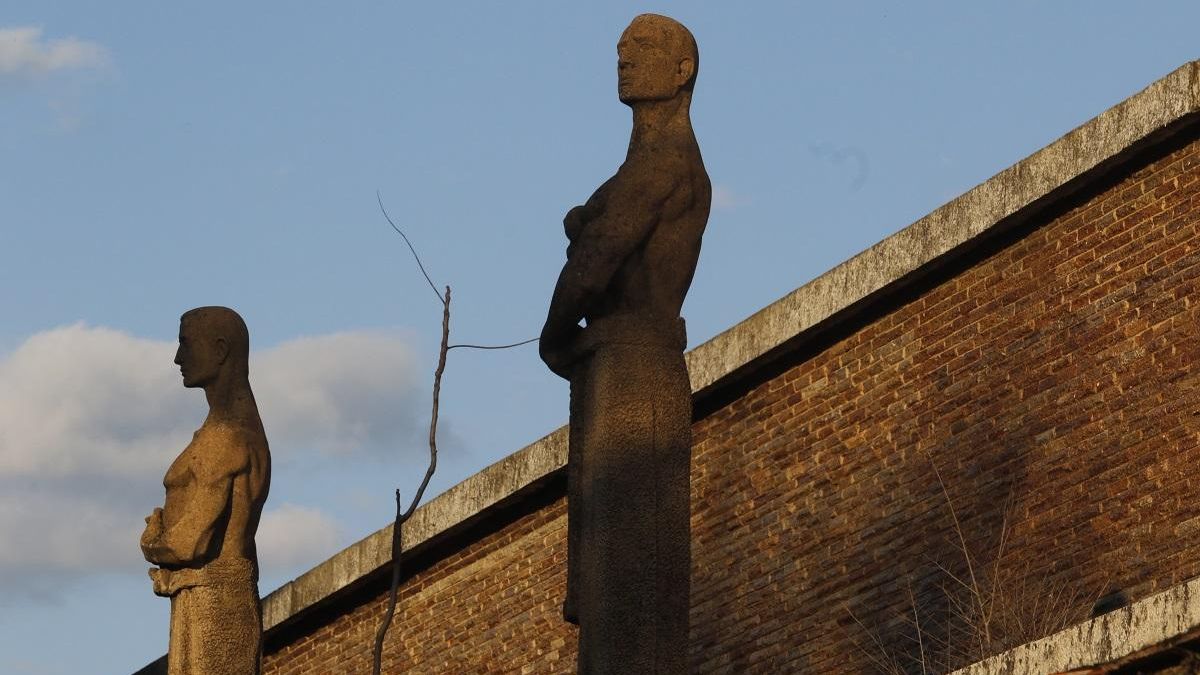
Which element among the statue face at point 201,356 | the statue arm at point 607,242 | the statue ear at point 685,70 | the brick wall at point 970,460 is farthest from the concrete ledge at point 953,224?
the statue face at point 201,356

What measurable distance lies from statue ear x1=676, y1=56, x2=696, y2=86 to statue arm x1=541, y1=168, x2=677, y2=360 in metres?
0.47

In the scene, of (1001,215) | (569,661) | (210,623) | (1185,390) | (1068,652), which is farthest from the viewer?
(569,661)

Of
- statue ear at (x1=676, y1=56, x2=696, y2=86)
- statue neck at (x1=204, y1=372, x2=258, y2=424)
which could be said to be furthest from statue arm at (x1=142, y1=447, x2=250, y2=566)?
statue ear at (x1=676, y1=56, x2=696, y2=86)

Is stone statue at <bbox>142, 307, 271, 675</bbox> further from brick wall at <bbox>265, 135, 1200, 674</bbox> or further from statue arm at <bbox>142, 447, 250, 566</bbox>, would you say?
brick wall at <bbox>265, 135, 1200, 674</bbox>

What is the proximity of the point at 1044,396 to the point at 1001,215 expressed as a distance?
3.53 feet

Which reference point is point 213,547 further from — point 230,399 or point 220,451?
point 230,399

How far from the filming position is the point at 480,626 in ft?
62.4

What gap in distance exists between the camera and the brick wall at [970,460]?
14.4m

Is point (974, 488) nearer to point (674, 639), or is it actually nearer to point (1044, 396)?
point (1044, 396)

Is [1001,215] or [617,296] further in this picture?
[1001,215]

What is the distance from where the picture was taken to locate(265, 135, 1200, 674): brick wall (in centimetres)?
1442

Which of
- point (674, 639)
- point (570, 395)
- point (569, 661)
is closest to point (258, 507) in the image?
point (570, 395)

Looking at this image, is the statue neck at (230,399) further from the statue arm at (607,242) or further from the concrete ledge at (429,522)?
the concrete ledge at (429,522)

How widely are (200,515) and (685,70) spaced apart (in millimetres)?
3089
